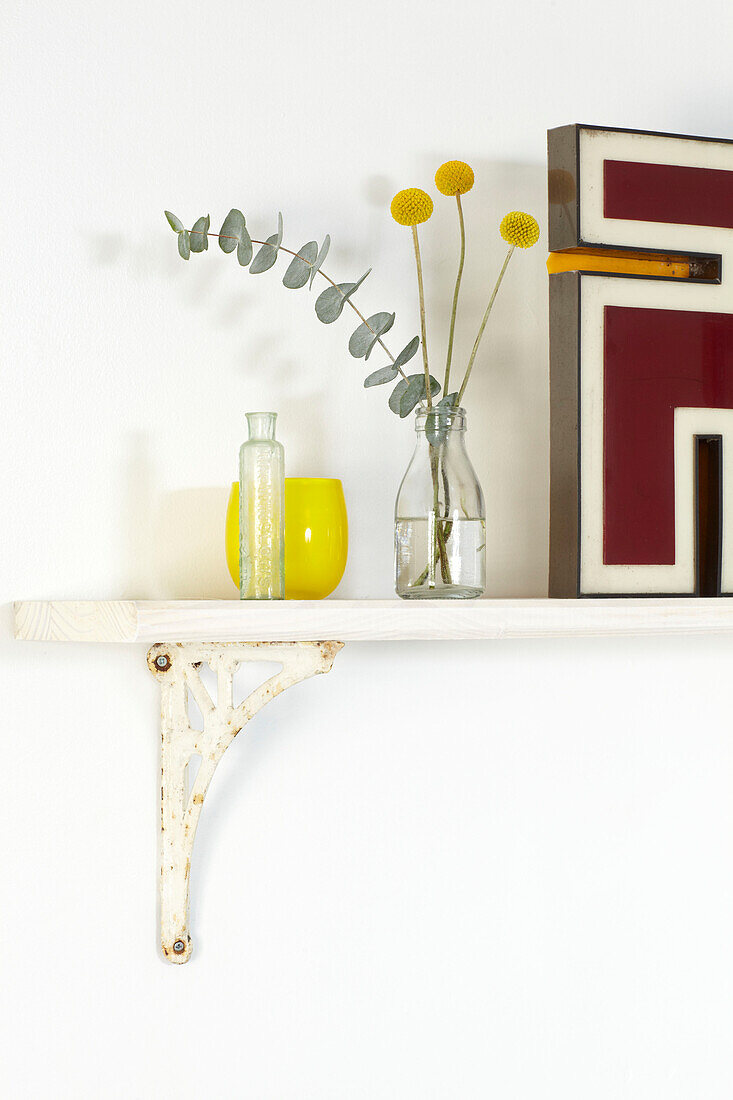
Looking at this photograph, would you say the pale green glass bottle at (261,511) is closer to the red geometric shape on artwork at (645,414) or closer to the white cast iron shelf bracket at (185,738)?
the white cast iron shelf bracket at (185,738)

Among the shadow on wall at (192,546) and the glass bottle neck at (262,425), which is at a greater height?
the glass bottle neck at (262,425)

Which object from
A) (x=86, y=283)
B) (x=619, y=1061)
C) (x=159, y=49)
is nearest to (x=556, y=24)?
(x=159, y=49)

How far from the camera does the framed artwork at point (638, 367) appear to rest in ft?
2.76

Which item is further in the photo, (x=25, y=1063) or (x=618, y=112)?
(x=618, y=112)

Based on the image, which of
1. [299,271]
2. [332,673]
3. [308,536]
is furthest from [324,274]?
[332,673]

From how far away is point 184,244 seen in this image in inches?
32.6

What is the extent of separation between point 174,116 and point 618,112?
0.42 metres

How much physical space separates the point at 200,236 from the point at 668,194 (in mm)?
398

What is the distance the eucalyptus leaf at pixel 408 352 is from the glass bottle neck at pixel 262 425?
0.40 feet

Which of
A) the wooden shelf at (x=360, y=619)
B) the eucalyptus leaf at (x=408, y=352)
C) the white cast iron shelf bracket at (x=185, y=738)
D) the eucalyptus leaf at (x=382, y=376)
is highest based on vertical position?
the eucalyptus leaf at (x=408, y=352)

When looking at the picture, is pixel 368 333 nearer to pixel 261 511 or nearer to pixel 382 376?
pixel 382 376

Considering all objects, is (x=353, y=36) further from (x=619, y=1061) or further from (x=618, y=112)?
(x=619, y=1061)

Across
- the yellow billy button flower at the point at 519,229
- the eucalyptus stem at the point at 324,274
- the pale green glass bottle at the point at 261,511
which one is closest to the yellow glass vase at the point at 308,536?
the pale green glass bottle at the point at 261,511

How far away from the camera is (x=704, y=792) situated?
3.23ft
